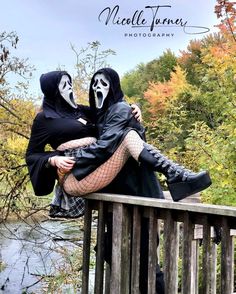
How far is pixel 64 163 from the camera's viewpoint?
2799 millimetres

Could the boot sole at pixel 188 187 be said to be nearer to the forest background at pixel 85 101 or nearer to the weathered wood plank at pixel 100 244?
the weathered wood plank at pixel 100 244

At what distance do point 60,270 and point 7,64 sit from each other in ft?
7.22

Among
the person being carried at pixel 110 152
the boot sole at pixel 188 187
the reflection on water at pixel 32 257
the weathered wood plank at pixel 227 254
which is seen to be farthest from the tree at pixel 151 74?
the weathered wood plank at pixel 227 254

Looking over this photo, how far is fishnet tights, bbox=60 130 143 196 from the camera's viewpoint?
2703 millimetres

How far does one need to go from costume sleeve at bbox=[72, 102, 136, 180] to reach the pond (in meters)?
3.07

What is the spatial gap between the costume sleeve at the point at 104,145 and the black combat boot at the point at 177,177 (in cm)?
18

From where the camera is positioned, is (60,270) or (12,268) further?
(12,268)

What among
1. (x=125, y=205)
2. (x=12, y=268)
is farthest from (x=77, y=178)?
(x=12, y=268)

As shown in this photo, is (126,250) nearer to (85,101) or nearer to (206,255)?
(206,255)

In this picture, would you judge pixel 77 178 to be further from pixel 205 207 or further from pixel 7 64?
pixel 7 64

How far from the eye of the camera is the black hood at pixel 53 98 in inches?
119

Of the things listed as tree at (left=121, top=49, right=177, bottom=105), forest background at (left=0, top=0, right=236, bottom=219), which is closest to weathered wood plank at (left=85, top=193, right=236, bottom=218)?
forest background at (left=0, top=0, right=236, bottom=219)

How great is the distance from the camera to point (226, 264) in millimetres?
2248

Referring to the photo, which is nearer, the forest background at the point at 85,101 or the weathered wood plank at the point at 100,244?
the weathered wood plank at the point at 100,244
